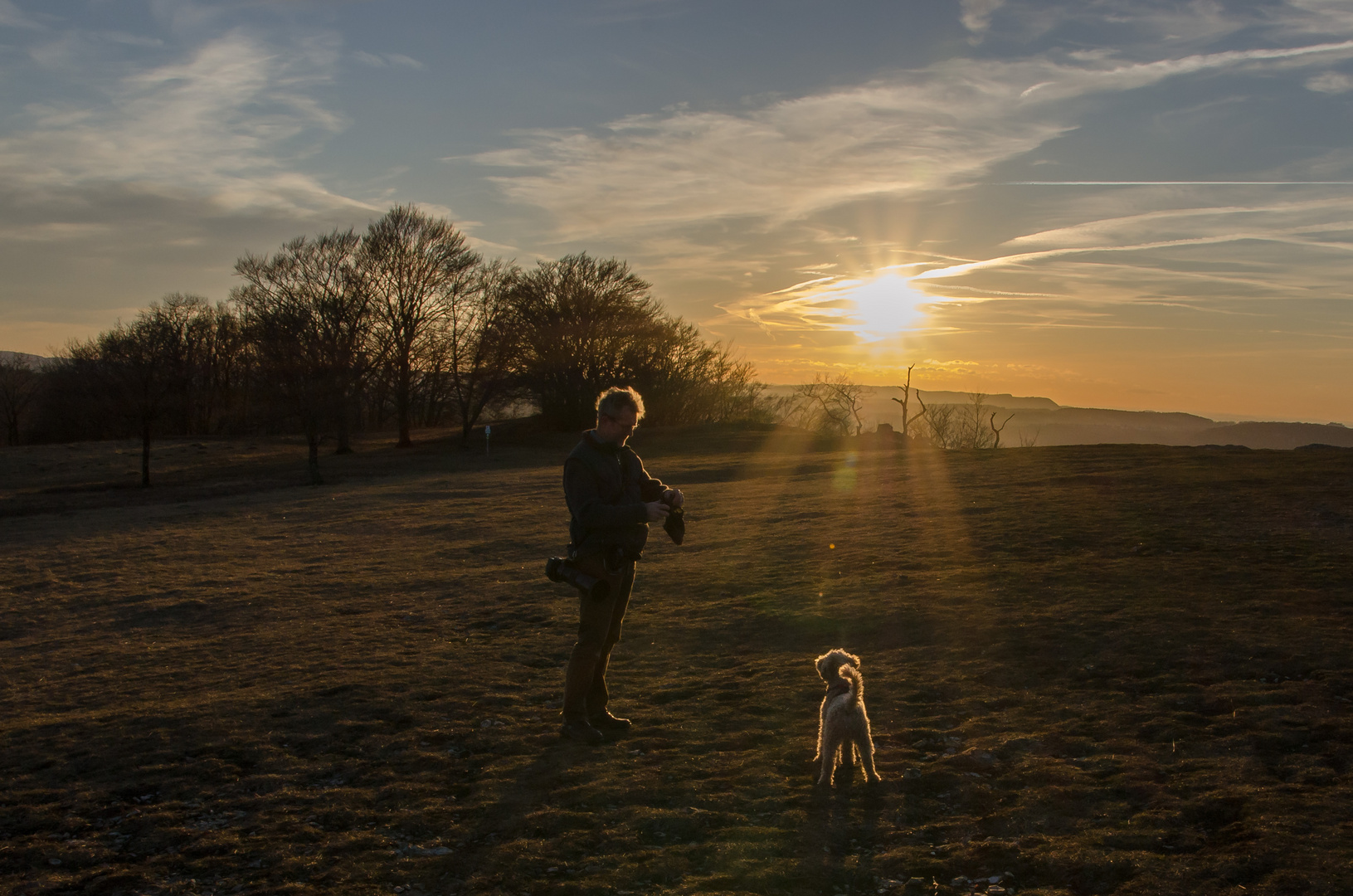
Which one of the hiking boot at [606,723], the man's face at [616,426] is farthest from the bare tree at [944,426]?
the man's face at [616,426]

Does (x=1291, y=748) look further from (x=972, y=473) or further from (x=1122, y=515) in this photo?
(x=972, y=473)

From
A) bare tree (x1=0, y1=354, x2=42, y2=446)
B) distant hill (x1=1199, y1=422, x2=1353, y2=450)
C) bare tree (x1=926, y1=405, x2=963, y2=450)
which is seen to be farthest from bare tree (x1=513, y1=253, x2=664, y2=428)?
distant hill (x1=1199, y1=422, x2=1353, y2=450)

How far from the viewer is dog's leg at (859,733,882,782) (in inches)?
191

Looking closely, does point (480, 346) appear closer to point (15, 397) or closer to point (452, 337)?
point (452, 337)

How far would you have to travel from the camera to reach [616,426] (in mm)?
5344

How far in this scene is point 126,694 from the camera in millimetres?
7598

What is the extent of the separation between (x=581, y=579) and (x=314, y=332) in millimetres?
36551

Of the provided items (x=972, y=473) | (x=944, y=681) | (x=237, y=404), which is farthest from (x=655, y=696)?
(x=237, y=404)

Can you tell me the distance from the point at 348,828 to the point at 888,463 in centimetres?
2543

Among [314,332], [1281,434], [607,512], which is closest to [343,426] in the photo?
[314,332]

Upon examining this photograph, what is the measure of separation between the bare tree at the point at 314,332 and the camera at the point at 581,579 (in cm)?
3003

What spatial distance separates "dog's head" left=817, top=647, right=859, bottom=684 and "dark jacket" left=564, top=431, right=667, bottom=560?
130cm

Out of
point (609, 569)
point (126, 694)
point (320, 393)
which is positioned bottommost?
point (126, 694)

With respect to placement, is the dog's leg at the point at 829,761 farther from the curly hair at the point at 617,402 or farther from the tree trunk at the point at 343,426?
the tree trunk at the point at 343,426
